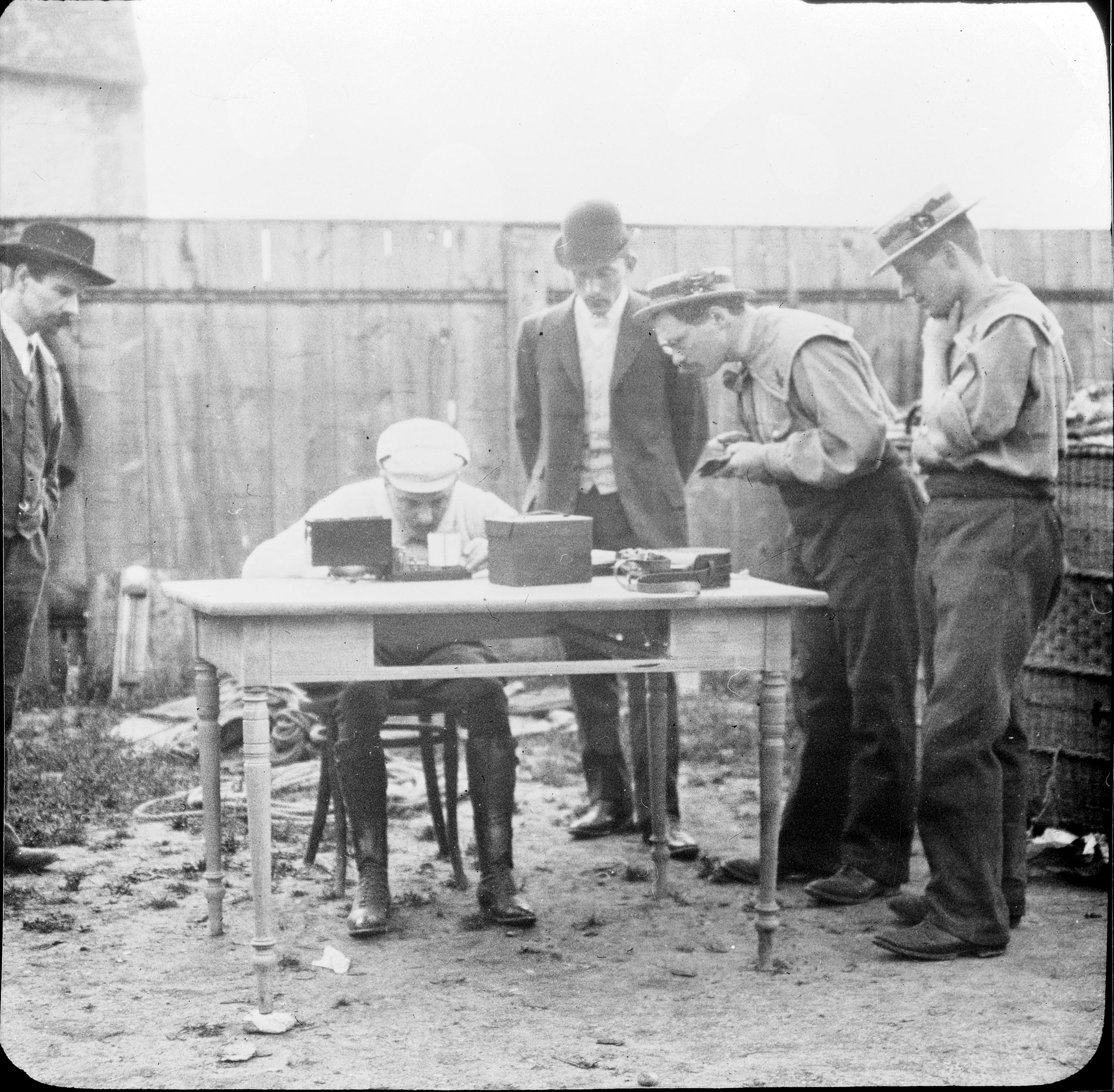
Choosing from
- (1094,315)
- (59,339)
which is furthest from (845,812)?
(59,339)

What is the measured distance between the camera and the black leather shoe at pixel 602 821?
538cm

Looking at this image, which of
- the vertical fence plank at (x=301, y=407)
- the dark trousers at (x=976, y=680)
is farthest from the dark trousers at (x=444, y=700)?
the vertical fence plank at (x=301, y=407)

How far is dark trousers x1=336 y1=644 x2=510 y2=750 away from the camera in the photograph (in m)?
4.23

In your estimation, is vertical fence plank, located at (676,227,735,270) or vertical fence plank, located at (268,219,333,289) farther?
vertical fence plank, located at (676,227,735,270)

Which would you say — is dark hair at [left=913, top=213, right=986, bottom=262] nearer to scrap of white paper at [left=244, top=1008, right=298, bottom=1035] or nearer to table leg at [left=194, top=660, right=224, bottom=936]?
table leg at [left=194, top=660, right=224, bottom=936]

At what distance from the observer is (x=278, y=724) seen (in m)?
6.29

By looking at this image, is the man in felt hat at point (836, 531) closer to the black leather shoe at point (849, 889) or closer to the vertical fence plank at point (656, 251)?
the black leather shoe at point (849, 889)

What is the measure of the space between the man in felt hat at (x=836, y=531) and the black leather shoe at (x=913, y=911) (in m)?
0.30

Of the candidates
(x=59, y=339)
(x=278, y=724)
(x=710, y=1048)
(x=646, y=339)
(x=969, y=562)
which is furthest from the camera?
(x=59, y=339)

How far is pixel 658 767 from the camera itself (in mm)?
4707

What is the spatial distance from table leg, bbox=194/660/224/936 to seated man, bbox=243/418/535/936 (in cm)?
35

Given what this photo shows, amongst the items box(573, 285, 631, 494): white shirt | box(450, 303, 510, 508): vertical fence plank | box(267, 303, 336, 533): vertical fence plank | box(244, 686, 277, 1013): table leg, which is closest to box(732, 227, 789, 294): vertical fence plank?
box(450, 303, 510, 508): vertical fence plank

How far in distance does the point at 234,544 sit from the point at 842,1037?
456cm

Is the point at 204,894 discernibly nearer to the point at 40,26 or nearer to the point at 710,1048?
the point at 710,1048
